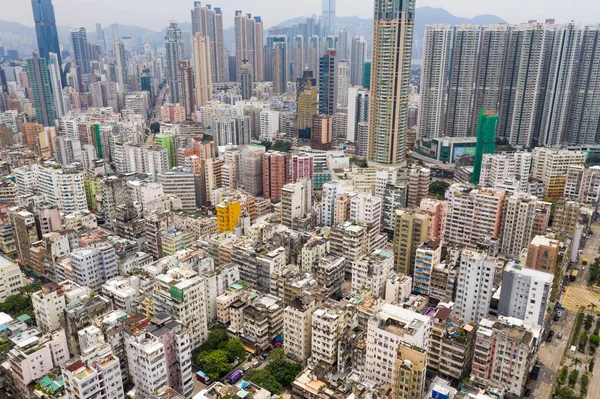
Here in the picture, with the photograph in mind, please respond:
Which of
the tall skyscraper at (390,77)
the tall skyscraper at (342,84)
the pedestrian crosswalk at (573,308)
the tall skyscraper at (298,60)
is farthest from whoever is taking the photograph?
the tall skyscraper at (298,60)

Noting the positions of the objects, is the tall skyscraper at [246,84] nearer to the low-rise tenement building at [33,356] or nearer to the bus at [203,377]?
the low-rise tenement building at [33,356]

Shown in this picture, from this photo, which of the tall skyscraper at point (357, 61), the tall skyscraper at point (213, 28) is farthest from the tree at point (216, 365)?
the tall skyscraper at point (357, 61)

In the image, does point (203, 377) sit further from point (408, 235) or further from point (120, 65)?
point (120, 65)

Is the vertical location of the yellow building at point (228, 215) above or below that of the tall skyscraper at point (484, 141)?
below

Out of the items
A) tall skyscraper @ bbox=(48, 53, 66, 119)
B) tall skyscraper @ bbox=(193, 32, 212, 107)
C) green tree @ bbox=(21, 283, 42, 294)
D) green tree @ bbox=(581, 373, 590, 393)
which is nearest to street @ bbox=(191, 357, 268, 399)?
green tree @ bbox=(21, 283, 42, 294)

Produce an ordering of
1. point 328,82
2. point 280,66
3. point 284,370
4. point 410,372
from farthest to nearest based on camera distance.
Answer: point 280,66 < point 328,82 < point 284,370 < point 410,372

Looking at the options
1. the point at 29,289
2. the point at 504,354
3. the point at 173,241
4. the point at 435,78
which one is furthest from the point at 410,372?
the point at 435,78

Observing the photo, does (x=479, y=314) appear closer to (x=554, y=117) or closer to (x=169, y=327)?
(x=169, y=327)
